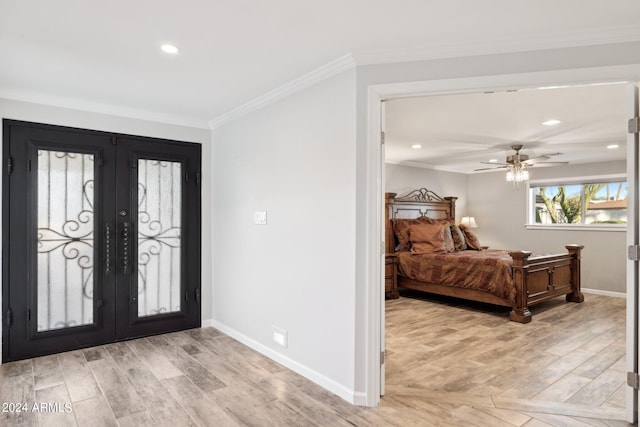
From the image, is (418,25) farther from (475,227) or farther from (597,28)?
(475,227)

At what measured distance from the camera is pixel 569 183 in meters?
6.85

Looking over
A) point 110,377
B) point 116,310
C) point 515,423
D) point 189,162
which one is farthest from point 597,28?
point 116,310

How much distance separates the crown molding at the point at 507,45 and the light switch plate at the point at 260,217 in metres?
1.56

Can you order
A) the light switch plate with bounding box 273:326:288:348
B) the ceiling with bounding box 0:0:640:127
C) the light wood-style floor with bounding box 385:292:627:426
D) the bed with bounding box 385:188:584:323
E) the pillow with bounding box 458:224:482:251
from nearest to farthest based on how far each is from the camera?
1. the ceiling with bounding box 0:0:640:127
2. the light wood-style floor with bounding box 385:292:627:426
3. the light switch plate with bounding box 273:326:288:348
4. the bed with bounding box 385:188:584:323
5. the pillow with bounding box 458:224:482:251

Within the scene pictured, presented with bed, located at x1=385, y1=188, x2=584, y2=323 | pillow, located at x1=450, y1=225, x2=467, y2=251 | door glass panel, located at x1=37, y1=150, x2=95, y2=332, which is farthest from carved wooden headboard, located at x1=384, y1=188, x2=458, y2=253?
door glass panel, located at x1=37, y1=150, x2=95, y2=332

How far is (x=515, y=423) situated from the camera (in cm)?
234

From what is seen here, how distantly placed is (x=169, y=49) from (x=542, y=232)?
6.91 metres

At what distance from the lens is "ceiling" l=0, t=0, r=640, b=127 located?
77.2 inches

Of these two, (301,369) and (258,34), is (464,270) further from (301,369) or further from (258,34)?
(258,34)

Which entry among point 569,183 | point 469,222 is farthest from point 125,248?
point 569,183

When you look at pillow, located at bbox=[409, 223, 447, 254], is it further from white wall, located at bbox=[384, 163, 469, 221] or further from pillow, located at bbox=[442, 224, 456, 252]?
white wall, located at bbox=[384, 163, 469, 221]

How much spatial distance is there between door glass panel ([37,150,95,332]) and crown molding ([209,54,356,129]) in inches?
56.2

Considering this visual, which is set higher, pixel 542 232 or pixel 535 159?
pixel 535 159

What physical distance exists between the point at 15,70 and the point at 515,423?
4.15m
